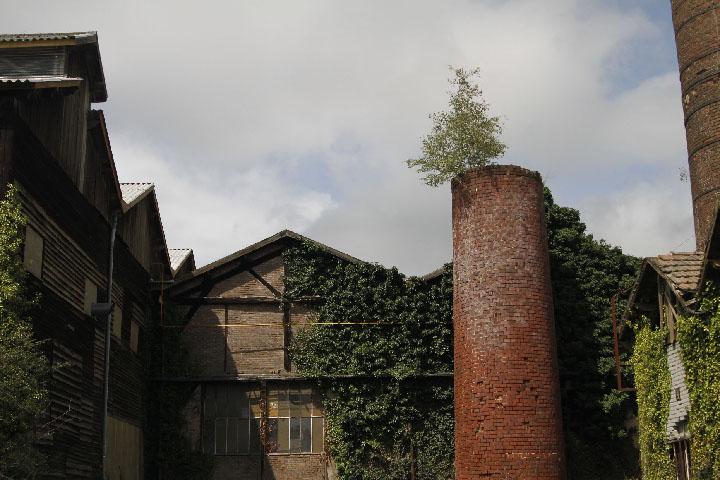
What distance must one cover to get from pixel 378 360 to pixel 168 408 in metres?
6.22

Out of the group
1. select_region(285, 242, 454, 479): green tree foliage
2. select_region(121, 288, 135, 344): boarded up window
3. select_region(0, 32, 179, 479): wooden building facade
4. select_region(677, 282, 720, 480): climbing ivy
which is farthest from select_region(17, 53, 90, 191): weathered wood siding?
select_region(677, 282, 720, 480): climbing ivy

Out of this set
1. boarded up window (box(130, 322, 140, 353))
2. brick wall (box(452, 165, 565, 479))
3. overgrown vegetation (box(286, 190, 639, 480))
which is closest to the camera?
brick wall (box(452, 165, 565, 479))

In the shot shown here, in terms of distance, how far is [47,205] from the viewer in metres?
16.2

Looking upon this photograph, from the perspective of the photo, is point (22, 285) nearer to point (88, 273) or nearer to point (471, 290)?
point (88, 273)

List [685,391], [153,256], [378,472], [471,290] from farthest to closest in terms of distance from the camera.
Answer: [153,256], [378,472], [471,290], [685,391]

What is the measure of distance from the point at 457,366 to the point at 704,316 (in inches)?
284

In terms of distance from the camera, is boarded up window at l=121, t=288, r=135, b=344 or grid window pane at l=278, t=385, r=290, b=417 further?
grid window pane at l=278, t=385, r=290, b=417

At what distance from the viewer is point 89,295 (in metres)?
19.2

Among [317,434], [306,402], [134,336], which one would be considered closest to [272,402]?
[306,402]

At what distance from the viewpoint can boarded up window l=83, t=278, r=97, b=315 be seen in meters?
18.8

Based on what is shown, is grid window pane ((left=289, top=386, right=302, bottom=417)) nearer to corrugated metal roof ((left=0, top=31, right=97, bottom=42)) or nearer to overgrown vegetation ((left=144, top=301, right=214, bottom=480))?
overgrown vegetation ((left=144, top=301, right=214, bottom=480))

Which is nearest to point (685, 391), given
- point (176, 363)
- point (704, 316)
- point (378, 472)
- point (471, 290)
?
point (704, 316)

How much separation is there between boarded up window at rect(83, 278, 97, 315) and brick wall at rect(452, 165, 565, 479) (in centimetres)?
862

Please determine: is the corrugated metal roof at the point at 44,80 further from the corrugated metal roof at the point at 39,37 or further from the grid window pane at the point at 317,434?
the grid window pane at the point at 317,434
